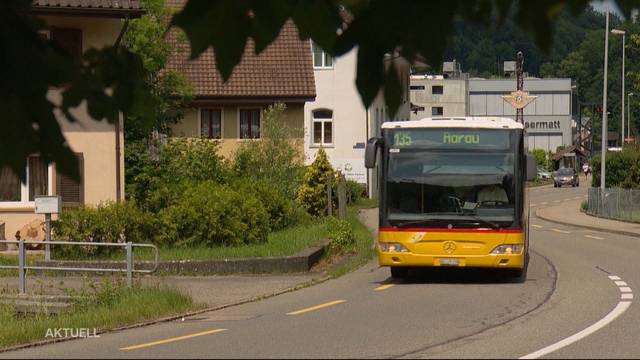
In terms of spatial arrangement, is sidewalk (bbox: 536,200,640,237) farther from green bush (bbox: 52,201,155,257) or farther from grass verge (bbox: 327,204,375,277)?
green bush (bbox: 52,201,155,257)

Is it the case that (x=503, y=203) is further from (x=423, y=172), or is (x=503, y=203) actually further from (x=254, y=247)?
(x=254, y=247)

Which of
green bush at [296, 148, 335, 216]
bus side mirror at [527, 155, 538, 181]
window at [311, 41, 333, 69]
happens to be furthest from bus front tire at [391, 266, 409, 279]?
green bush at [296, 148, 335, 216]

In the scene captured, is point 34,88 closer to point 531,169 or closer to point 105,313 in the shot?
point 105,313

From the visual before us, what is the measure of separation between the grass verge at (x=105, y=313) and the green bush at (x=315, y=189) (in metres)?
25.2

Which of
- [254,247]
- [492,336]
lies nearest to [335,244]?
[254,247]

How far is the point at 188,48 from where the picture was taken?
4.00 meters

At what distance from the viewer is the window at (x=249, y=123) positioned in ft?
175

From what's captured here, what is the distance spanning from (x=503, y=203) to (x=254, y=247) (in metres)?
5.82

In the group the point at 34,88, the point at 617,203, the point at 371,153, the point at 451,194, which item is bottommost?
the point at 617,203

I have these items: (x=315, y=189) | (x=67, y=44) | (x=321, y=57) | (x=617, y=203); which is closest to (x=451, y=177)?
(x=67, y=44)

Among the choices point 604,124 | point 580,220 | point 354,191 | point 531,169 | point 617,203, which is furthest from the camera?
point 354,191

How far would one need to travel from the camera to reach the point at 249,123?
2117 inches

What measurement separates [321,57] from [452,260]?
52.6ft

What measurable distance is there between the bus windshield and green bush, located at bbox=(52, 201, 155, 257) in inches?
249
